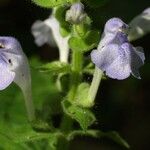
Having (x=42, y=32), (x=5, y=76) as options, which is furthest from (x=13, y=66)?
(x=42, y=32)

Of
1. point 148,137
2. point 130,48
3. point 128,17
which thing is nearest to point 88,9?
point 130,48

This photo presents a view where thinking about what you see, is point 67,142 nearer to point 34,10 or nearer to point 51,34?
point 51,34

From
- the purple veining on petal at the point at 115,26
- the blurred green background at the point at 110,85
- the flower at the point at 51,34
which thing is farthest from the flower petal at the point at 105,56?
the blurred green background at the point at 110,85

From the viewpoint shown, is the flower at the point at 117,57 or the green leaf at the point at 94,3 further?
the green leaf at the point at 94,3

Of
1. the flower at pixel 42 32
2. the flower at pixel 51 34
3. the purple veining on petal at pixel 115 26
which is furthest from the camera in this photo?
the flower at pixel 42 32

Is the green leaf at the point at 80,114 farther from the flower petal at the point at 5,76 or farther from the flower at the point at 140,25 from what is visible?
the flower at the point at 140,25

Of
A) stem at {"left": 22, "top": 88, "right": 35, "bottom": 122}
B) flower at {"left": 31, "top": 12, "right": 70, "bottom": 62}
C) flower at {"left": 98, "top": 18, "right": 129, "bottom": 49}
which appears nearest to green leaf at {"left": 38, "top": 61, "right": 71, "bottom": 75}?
stem at {"left": 22, "top": 88, "right": 35, "bottom": 122}

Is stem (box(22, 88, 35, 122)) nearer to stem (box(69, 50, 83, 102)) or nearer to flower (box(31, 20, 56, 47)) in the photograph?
stem (box(69, 50, 83, 102))

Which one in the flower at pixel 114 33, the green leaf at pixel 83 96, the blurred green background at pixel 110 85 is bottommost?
the blurred green background at pixel 110 85
